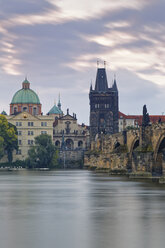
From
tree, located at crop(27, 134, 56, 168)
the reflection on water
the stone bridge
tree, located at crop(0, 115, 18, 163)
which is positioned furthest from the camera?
tree, located at crop(0, 115, 18, 163)

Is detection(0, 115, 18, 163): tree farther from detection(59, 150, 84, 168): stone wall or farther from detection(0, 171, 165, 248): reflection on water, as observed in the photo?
detection(0, 171, 165, 248): reflection on water

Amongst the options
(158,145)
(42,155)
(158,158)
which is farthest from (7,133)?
(158,158)

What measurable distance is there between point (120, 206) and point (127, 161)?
2560 inches

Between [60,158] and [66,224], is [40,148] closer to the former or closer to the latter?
[60,158]

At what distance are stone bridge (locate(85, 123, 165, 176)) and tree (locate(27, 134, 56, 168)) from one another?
22.6 metres

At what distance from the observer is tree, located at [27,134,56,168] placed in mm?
172250

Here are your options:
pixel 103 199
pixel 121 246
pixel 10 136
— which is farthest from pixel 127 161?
pixel 10 136

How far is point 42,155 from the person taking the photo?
172 m

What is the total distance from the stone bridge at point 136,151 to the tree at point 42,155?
2258 cm

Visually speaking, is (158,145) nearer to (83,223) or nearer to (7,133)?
(83,223)

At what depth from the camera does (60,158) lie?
197750mm

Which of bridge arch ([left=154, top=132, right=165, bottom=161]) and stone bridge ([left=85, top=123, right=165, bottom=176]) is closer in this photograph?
bridge arch ([left=154, top=132, right=165, bottom=161])

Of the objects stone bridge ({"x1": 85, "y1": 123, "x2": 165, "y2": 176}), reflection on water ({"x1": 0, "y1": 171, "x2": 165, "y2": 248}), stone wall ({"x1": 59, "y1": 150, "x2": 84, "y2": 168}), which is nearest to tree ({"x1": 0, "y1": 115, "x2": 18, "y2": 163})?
stone wall ({"x1": 59, "y1": 150, "x2": 84, "y2": 168})

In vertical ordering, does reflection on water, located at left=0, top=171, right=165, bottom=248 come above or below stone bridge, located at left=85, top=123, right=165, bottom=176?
below
